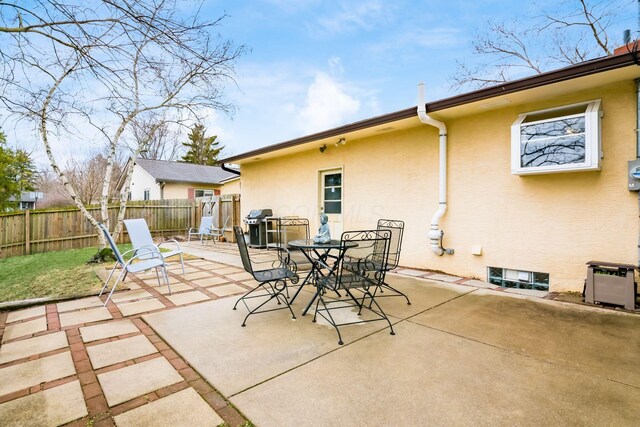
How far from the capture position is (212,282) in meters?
4.54

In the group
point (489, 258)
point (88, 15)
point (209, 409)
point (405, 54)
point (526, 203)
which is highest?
point (405, 54)

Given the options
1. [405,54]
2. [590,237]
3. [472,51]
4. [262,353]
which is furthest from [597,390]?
[472,51]

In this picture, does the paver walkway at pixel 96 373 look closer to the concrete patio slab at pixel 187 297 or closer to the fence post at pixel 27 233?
the concrete patio slab at pixel 187 297

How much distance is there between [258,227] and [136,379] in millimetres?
6523

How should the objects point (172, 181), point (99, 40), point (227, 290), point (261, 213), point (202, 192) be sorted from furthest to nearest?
point (202, 192)
point (172, 181)
point (261, 213)
point (227, 290)
point (99, 40)

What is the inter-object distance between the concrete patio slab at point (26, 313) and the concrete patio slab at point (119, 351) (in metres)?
1.38

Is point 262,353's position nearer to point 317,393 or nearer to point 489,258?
point 317,393

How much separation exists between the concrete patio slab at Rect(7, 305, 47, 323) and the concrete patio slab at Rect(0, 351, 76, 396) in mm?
1292

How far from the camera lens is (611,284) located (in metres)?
3.34

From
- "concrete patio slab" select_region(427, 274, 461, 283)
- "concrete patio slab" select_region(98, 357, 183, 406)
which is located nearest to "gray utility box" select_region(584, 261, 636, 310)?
"concrete patio slab" select_region(427, 274, 461, 283)

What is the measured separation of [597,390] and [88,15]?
15.3 feet

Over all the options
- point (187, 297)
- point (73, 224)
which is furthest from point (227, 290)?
point (73, 224)

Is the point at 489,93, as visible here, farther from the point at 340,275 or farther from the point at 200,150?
the point at 200,150

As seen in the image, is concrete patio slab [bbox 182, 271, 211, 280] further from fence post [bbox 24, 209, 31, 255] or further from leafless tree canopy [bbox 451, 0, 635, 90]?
leafless tree canopy [bbox 451, 0, 635, 90]
